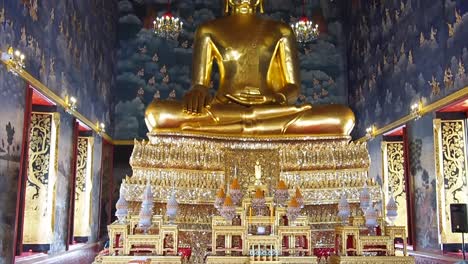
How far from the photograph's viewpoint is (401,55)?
7.85 m

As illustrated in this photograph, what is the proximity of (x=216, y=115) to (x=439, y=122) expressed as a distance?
283 cm

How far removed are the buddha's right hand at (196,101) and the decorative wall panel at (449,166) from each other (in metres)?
2.95

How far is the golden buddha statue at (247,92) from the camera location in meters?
6.43

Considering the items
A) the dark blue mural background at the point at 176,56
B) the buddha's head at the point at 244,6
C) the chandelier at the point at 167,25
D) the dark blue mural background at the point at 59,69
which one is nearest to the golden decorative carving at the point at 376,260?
the dark blue mural background at the point at 59,69

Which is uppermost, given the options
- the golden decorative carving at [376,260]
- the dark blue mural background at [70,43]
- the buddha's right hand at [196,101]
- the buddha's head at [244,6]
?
the buddha's head at [244,6]

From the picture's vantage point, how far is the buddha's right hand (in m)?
6.39

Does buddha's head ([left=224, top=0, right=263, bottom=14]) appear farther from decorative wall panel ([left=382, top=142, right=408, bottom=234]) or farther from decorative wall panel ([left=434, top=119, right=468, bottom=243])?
decorative wall panel ([left=434, top=119, right=468, bottom=243])

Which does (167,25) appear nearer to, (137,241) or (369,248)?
(137,241)

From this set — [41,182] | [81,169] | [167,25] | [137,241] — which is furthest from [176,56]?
[137,241]

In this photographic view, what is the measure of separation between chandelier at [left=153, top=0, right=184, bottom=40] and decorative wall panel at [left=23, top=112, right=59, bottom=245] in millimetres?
3997

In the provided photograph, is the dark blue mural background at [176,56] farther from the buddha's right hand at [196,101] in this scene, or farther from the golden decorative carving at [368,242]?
the golden decorative carving at [368,242]

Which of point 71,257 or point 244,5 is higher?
point 244,5

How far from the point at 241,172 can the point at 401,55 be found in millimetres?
3476

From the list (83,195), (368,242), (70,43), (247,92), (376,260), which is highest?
(70,43)
